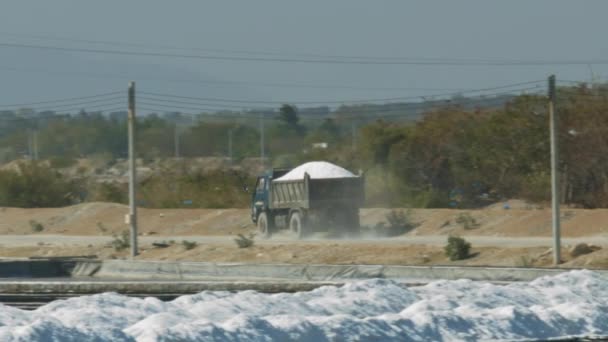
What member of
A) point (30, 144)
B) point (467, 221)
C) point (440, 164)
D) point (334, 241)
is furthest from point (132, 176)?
point (30, 144)

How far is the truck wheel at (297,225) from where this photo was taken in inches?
1737

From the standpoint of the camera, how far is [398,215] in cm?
4800

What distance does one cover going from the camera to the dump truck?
43875 mm

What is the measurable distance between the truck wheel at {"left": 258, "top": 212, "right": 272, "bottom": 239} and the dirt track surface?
0.35 metres

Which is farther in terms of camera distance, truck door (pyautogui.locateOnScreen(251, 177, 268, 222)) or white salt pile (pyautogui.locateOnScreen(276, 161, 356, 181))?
truck door (pyautogui.locateOnScreen(251, 177, 268, 222))

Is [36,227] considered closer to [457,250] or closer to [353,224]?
[353,224]

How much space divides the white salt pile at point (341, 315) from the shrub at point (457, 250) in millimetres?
14716

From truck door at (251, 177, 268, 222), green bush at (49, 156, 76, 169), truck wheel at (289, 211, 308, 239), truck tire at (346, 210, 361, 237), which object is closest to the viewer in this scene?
truck wheel at (289, 211, 308, 239)

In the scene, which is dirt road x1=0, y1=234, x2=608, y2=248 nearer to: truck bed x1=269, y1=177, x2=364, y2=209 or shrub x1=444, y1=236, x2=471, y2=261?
truck bed x1=269, y1=177, x2=364, y2=209

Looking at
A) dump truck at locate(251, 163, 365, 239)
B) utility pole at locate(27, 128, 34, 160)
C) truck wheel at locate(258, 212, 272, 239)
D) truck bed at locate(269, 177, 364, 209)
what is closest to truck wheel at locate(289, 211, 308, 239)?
dump truck at locate(251, 163, 365, 239)

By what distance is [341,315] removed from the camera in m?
15.3

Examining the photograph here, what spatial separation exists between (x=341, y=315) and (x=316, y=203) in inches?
1128

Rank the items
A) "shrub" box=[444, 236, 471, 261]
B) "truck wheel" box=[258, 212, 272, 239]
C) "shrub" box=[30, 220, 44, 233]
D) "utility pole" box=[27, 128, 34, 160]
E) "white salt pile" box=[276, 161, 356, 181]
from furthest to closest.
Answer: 1. "utility pole" box=[27, 128, 34, 160]
2. "shrub" box=[30, 220, 44, 233]
3. "truck wheel" box=[258, 212, 272, 239]
4. "white salt pile" box=[276, 161, 356, 181]
5. "shrub" box=[444, 236, 471, 261]

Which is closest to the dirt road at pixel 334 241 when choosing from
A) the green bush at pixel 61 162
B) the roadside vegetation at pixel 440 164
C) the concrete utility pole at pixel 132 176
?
the roadside vegetation at pixel 440 164
